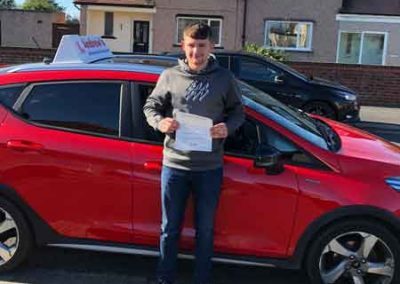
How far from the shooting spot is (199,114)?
12.5ft

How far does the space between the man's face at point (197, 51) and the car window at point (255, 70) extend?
851 cm

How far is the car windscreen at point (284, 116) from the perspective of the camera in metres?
4.32

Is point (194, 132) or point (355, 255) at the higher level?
point (194, 132)

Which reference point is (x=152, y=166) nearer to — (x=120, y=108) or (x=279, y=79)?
(x=120, y=108)

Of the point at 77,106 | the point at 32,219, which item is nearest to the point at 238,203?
the point at 77,106

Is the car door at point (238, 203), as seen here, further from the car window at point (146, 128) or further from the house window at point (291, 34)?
the house window at point (291, 34)

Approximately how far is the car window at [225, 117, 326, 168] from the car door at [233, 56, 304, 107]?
809cm

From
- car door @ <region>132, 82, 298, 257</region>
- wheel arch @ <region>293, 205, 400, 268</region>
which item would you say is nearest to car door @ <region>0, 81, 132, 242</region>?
car door @ <region>132, 82, 298, 257</region>

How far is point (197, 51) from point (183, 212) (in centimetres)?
105

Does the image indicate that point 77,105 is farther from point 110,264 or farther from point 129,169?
point 110,264

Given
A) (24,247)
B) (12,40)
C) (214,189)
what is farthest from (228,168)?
(12,40)

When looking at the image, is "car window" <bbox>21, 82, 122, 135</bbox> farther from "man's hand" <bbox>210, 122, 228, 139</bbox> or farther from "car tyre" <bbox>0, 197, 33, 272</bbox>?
"man's hand" <bbox>210, 122, 228, 139</bbox>

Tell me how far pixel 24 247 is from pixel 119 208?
783 mm

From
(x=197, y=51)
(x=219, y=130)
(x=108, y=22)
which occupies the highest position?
(x=197, y=51)
